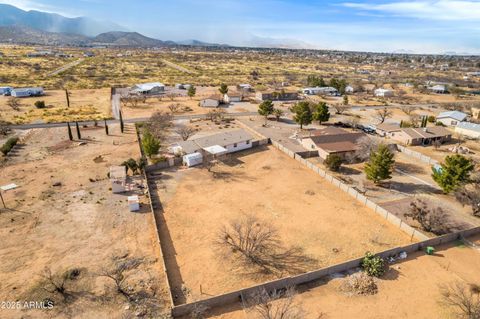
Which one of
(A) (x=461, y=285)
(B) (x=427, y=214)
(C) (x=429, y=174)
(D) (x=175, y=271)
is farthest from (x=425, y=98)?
(D) (x=175, y=271)

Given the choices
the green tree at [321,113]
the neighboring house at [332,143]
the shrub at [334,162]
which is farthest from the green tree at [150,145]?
the green tree at [321,113]

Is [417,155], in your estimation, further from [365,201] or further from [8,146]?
[8,146]

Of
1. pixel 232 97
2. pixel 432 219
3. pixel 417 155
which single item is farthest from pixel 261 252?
pixel 232 97

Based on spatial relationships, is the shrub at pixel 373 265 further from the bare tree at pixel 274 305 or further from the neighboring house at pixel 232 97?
the neighboring house at pixel 232 97

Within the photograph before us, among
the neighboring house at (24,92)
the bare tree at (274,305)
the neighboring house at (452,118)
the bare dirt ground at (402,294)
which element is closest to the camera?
the bare tree at (274,305)

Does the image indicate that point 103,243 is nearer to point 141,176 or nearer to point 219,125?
point 141,176

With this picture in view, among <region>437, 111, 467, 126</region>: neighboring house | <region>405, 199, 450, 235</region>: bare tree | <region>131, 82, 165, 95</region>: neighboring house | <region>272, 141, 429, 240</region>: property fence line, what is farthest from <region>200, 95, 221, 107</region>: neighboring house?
<region>405, 199, 450, 235</region>: bare tree
